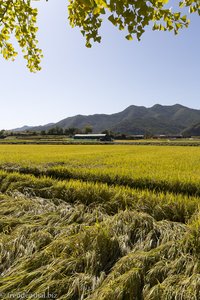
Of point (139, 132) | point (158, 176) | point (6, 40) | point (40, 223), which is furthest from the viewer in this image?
point (139, 132)

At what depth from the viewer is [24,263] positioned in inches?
123

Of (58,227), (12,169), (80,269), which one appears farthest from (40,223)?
(12,169)

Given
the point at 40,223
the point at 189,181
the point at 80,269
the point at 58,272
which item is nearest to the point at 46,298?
the point at 58,272

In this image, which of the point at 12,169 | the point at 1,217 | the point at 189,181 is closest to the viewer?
the point at 1,217

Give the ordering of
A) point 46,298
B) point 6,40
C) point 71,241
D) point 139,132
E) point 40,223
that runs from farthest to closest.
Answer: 1. point 139,132
2. point 6,40
3. point 40,223
4. point 71,241
5. point 46,298

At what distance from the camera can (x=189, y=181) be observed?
640 cm

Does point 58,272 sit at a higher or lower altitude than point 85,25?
lower

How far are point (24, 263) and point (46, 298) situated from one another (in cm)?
71

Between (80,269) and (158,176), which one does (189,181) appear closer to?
(158,176)

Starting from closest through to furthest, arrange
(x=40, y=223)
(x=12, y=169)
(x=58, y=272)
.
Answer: (x=58, y=272), (x=40, y=223), (x=12, y=169)

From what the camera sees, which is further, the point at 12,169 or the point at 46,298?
the point at 12,169

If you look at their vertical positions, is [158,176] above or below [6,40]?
below

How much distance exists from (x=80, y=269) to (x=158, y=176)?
463 cm

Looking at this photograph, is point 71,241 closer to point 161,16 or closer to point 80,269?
point 80,269
